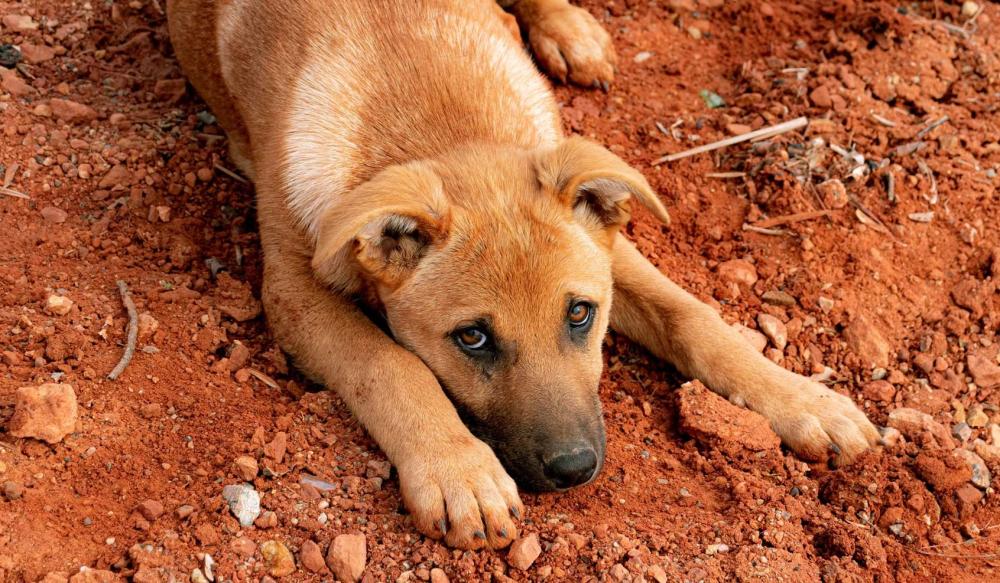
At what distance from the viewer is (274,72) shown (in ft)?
15.1

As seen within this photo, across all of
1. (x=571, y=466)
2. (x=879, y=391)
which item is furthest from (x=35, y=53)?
(x=879, y=391)

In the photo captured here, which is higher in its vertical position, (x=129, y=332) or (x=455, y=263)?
(x=455, y=263)

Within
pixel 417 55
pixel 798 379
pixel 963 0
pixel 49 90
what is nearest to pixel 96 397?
pixel 417 55

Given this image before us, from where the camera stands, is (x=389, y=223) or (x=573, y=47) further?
(x=573, y=47)

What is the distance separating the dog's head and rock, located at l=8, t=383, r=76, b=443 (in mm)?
1174

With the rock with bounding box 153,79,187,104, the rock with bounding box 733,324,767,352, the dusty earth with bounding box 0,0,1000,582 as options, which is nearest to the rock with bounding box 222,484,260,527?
the dusty earth with bounding box 0,0,1000,582

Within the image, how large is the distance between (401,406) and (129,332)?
4.19 feet

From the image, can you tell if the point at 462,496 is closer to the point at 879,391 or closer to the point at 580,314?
the point at 580,314

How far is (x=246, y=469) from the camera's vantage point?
11.9 feet

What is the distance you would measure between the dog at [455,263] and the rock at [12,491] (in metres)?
1.24

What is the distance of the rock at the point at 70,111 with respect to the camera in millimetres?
5312

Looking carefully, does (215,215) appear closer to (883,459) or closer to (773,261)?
(773,261)

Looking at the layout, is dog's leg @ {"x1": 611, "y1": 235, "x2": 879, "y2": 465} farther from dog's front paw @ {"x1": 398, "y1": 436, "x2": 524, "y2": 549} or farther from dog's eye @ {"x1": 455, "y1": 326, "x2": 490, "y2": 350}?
dog's front paw @ {"x1": 398, "y1": 436, "x2": 524, "y2": 549}

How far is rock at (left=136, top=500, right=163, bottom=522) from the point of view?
3418mm
